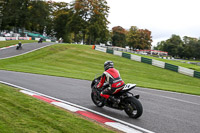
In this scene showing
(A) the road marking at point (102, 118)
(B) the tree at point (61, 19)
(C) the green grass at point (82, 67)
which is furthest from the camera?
(B) the tree at point (61, 19)

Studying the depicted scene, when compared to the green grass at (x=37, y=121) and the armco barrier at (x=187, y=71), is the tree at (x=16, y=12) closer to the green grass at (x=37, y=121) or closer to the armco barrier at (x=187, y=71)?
the armco barrier at (x=187, y=71)

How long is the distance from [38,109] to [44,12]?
227 feet

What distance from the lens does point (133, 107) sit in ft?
21.1

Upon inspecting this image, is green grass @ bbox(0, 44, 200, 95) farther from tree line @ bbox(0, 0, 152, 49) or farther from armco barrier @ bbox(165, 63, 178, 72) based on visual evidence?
tree line @ bbox(0, 0, 152, 49)

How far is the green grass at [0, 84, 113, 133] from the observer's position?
176 inches

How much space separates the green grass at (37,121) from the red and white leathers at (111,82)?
1714 mm

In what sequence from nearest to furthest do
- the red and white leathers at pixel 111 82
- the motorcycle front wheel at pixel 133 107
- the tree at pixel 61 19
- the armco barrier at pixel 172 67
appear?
1. the motorcycle front wheel at pixel 133 107
2. the red and white leathers at pixel 111 82
3. the armco barrier at pixel 172 67
4. the tree at pixel 61 19

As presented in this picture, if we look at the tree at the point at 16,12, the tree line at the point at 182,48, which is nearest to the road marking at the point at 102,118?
the tree at the point at 16,12

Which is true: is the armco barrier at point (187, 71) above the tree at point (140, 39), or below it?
below

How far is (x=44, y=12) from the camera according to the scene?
230 feet

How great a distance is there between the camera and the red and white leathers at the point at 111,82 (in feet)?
22.2

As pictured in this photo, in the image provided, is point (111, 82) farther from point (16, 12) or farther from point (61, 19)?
point (61, 19)

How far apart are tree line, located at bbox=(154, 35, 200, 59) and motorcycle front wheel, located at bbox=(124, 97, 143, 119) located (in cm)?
10414

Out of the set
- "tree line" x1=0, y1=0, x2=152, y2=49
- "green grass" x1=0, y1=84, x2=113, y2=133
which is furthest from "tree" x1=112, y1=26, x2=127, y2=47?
"green grass" x1=0, y1=84, x2=113, y2=133
